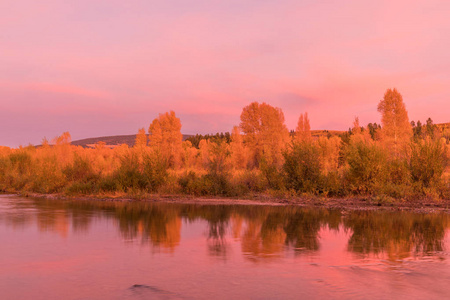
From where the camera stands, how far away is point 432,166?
2134 centimetres

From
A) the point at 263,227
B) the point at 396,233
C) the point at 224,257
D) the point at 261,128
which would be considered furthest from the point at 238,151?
the point at 224,257

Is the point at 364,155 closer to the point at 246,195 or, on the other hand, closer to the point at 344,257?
the point at 246,195

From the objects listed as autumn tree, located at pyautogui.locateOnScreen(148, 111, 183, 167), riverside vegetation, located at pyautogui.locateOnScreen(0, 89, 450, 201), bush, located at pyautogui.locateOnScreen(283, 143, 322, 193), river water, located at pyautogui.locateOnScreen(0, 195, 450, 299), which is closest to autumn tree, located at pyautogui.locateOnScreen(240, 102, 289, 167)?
autumn tree, located at pyautogui.locateOnScreen(148, 111, 183, 167)

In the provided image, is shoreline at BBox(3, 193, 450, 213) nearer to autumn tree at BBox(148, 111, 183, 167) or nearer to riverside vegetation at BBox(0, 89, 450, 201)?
riverside vegetation at BBox(0, 89, 450, 201)

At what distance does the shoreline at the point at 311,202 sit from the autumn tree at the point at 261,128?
31.9 meters

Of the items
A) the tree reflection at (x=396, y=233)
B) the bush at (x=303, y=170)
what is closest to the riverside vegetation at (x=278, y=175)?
the bush at (x=303, y=170)

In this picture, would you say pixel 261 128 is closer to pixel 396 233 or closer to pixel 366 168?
pixel 366 168

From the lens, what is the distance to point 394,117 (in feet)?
183

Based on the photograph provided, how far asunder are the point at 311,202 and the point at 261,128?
37.0 metres

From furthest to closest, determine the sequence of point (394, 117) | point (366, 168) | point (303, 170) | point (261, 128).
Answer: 1. point (261, 128)
2. point (394, 117)
3. point (303, 170)
4. point (366, 168)

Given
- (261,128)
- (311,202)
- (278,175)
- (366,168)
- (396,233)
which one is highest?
(261,128)

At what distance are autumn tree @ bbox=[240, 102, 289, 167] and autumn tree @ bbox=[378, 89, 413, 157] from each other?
1494cm

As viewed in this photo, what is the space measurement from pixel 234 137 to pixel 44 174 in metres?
36.5

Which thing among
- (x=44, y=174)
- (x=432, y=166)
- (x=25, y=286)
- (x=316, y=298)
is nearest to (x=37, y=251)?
(x=25, y=286)
